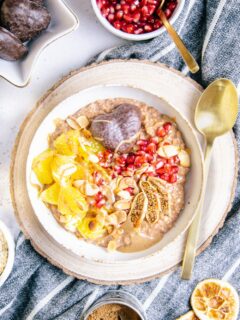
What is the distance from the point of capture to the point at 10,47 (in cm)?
270

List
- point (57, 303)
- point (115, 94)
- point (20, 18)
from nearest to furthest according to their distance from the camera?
point (20, 18), point (115, 94), point (57, 303)

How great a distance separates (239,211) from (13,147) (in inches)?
47.3

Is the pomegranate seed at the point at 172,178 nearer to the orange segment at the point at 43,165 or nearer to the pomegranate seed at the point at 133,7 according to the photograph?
the orange segment at the point at 43,165

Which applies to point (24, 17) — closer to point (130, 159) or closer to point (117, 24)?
point (117, 24)

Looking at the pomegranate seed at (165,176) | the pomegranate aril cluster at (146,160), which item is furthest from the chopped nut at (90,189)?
the pomegranate seed at (165,176)

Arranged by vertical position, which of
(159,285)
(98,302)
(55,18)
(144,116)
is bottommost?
(159,285)

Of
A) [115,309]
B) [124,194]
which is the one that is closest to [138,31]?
[124,194]

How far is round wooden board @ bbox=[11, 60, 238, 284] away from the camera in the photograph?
296 cm

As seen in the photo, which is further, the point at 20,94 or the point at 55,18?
the point at 20,94

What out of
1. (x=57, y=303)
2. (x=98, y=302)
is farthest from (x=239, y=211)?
(x=57, y=303)

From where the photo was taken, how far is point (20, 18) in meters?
2.69

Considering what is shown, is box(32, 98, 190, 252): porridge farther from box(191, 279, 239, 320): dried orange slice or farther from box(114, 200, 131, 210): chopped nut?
box(191, 279, 239, 320): dried orange slice

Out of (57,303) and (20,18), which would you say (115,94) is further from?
(57,303)

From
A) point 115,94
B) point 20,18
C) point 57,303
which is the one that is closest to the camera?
point 20,18
